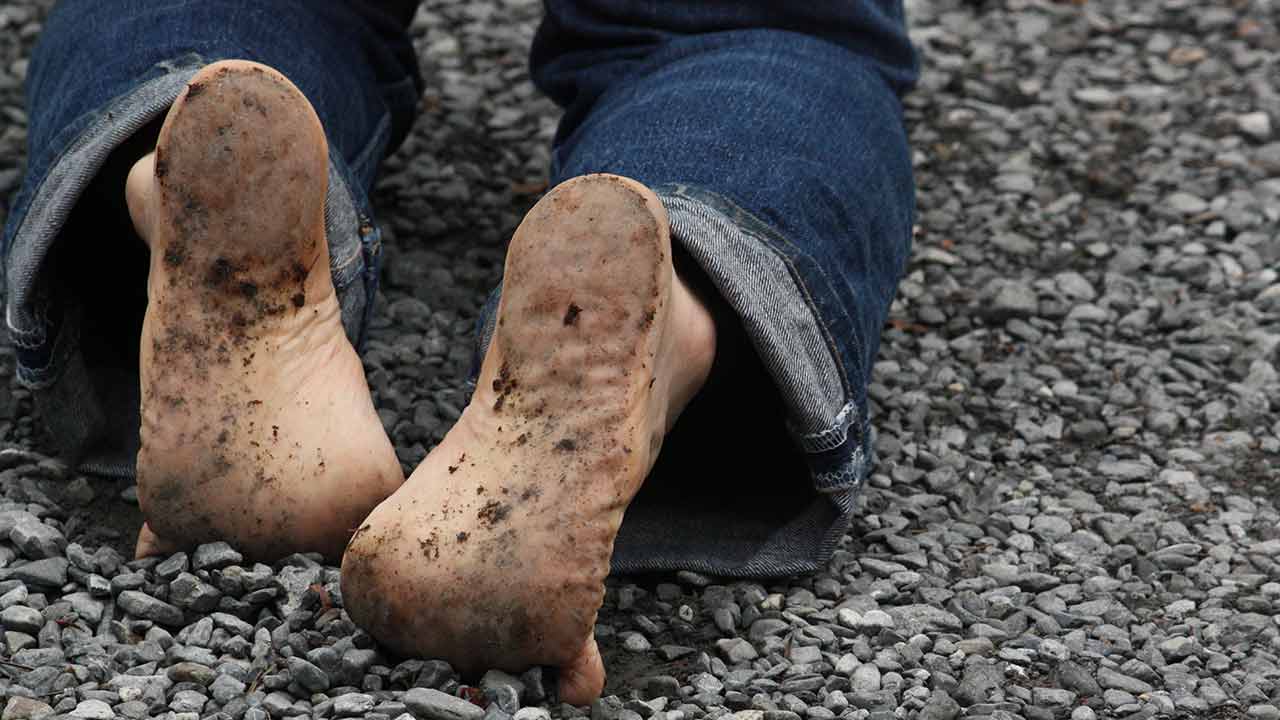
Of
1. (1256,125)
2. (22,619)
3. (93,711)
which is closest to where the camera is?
(93,711)

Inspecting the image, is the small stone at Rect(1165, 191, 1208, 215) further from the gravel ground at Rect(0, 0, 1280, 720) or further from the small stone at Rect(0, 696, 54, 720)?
the small stone at Rect(0, 696, 54, 720)

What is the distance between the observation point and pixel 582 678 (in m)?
1.44

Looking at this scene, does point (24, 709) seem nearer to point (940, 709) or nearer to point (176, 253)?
point (176, 253)

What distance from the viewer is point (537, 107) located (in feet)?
10.1

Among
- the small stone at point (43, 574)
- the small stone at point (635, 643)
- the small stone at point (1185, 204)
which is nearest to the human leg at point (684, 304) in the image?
the small stone at point (635, 643)

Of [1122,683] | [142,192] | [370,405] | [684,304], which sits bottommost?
[1122,683]

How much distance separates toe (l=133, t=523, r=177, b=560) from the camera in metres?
1.56

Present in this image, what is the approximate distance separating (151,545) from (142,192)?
1.11ft

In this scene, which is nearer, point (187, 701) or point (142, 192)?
point (187, 701)

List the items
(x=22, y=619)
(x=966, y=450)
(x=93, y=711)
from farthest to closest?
(x=966, y=450)
(x=22, y=619)
(x=93, y=711)

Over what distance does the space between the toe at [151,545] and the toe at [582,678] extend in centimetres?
41

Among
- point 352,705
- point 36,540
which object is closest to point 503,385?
point 352,705

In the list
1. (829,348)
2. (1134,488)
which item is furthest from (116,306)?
(1134,488)

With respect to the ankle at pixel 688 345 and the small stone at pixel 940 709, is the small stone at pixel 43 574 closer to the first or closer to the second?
the ankle at pixel 688 345
